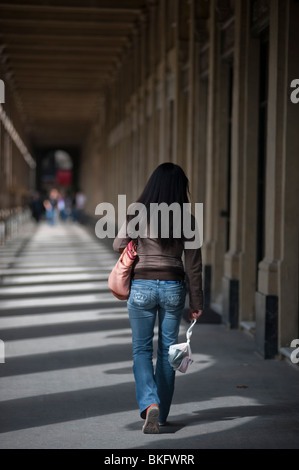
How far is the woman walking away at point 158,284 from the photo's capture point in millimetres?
5676

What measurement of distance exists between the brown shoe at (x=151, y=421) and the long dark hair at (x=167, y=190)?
108 centimetres

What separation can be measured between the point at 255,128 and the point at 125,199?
1720 centimetres

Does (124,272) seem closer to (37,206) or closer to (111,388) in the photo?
(111,388)

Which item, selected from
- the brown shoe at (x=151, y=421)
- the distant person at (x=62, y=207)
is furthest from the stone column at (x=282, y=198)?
the distant person at (x=62, y=207)

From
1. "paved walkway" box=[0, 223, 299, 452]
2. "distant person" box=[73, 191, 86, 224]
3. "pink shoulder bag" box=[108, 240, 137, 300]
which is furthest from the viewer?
"distant person" box=[73, 191, 86, 224]

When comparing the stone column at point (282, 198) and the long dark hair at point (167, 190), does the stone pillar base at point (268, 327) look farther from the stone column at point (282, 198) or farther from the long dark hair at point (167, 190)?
the long dark hair at point (167, 190)

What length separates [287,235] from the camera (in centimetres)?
864

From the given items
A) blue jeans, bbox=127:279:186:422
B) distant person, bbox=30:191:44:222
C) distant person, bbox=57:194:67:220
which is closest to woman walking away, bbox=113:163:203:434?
blue jeans, bbox=127:279:186:422

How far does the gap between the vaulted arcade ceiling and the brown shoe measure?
17.3 metres

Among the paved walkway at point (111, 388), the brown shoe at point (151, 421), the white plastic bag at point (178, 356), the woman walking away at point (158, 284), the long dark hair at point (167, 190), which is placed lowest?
the paved walkway at point (111, 388)

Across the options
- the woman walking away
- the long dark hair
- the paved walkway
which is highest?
the long dark hair

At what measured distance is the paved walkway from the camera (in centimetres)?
561

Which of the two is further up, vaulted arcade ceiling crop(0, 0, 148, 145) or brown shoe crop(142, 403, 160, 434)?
vaulted arcade ceiling crop(0, 0, 148, 145)

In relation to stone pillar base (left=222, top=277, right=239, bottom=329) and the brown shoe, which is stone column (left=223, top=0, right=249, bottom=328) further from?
the brown shoe
